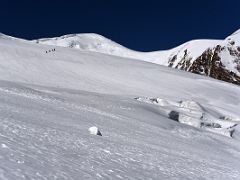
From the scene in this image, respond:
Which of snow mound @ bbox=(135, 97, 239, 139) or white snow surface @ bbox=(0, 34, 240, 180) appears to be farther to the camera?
snow mound @ bbox=(135, 97, 239, 139)

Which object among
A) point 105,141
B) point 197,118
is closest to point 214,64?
point 197,118

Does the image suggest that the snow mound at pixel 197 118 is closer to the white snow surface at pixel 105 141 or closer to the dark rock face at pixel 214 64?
the white snow surface at pixel 105 141

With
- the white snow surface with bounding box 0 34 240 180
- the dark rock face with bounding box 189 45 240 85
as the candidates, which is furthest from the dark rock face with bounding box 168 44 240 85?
the white snow surface with bounding box 0 34 240 180

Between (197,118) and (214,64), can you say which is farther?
(214,64)

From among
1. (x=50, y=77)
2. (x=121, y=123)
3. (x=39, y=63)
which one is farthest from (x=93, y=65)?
(x=121, y=123)

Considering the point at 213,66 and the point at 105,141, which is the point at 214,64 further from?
the point at 105,141

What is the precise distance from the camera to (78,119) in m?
17.3

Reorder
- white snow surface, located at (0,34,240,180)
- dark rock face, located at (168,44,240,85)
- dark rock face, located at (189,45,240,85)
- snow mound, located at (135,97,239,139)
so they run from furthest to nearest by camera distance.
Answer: dark rock face, located at (168,44,240,85), dark rock face, located at (189,45,240,85), snow mound, located at (135,97,239,139), white snow surface, located at (0,34,240,180)

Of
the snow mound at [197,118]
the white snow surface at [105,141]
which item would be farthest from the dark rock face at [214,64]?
the snow mound at [197,118]

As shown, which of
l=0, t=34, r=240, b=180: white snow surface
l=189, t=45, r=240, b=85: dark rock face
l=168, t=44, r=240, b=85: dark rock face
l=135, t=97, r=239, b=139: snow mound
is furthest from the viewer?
l=168, t=44, r=240, b=85: dark rock face

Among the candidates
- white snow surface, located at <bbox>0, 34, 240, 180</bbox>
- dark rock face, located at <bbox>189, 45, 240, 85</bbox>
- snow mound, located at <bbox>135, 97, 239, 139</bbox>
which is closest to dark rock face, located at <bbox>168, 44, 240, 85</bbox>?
dark rock face, located at <bbox>189, 45, 240, 85</bbox>

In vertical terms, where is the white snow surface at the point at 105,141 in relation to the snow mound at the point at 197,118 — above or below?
above

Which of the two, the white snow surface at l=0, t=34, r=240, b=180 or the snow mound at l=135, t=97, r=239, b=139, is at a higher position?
the white snow surface at l=0, t=34, r=240, b=180

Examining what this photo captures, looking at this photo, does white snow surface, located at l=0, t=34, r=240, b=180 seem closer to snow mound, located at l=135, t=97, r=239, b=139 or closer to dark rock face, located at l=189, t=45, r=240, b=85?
snow mound, located at l=135, t=97, r=239, b=139
